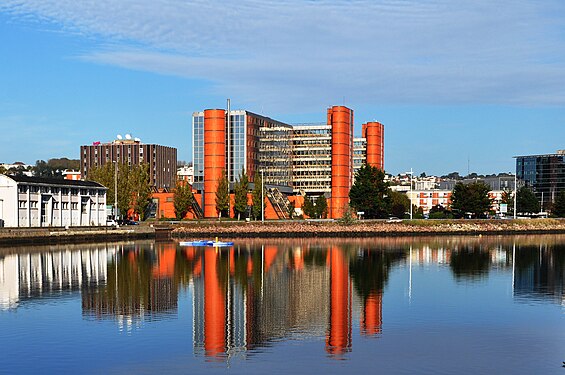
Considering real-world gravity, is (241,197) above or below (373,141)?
below

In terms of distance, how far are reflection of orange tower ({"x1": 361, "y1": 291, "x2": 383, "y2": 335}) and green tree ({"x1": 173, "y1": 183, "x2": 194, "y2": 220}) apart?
8988 cm

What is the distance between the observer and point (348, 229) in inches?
4892

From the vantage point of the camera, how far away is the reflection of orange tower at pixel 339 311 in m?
31.4

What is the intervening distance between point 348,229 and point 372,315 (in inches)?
3361

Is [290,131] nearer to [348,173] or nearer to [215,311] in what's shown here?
[348,173]

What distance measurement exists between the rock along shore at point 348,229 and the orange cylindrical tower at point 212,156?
53.1 feet

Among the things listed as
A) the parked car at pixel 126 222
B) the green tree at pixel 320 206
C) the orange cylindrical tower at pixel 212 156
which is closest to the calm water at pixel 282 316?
the parked car at pixel 126 222

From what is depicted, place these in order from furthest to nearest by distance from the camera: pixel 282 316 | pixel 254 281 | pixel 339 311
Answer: pixel 254 281, pixel 339 311, pixel 282 316

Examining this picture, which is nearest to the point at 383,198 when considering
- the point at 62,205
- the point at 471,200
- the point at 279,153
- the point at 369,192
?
the point at 369,192

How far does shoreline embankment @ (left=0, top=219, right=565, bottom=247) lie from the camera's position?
375ft

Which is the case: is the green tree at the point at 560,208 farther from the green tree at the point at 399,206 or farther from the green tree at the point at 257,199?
the green tree at the point at 257,199

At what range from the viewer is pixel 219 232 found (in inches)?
4801

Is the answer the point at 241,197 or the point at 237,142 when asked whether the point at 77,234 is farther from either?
the point at 237,142

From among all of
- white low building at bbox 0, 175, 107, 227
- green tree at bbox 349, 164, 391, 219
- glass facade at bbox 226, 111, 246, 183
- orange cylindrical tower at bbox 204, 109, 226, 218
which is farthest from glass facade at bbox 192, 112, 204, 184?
green tree at bbox 349, 164, 391, 219
